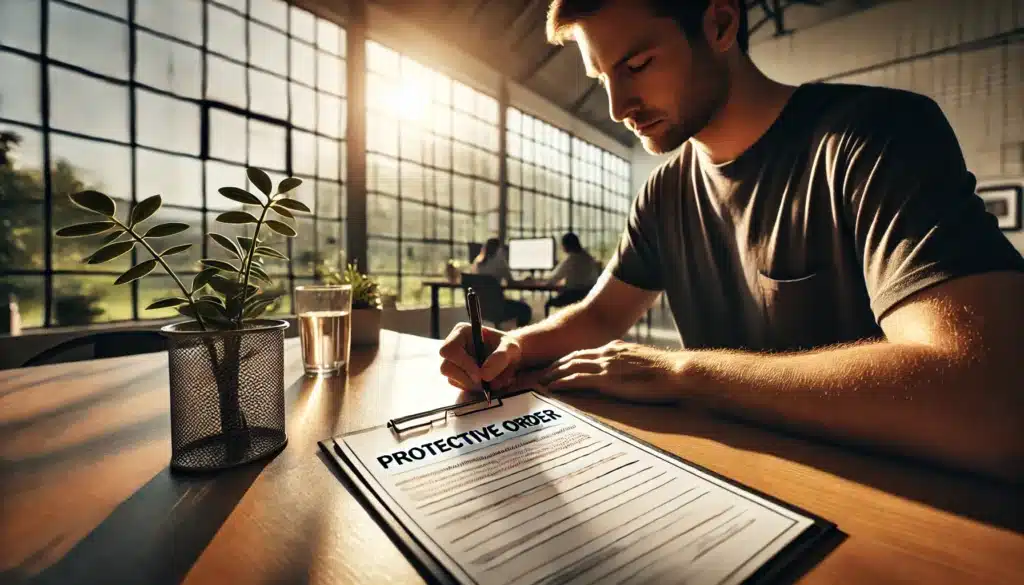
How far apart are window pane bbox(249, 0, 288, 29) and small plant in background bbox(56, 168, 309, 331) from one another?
513cm

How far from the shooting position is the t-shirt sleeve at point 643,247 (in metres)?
1.29

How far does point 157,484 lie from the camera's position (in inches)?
16.8

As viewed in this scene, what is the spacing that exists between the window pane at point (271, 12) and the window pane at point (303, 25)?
92 mm

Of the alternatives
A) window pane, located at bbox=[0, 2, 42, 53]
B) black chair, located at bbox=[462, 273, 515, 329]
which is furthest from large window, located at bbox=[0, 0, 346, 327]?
black chair, located at bbox=[462, 273, 515, 329]

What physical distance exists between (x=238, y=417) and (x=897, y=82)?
31.6 feet

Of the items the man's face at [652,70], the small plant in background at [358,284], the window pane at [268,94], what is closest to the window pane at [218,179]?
the window pane at [268,94]

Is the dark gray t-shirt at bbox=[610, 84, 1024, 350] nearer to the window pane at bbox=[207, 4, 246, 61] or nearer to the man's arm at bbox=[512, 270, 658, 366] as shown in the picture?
the man's arm at bbox=[512, 270, 658, 366]

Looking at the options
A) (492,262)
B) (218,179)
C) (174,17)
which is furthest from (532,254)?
(174,17)

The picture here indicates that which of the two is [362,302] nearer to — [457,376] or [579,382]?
[457,376]

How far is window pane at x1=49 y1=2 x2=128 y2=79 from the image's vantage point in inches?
131

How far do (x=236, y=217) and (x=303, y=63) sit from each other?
5.29m

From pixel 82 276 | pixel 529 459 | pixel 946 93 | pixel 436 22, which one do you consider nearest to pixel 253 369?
pixel 529 459

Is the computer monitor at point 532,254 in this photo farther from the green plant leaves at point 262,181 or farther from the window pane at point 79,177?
the green plant leaves at point 262,181

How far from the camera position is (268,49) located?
4555 mm
